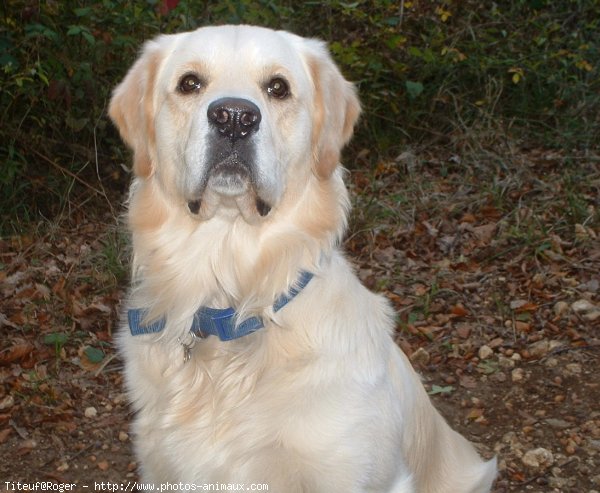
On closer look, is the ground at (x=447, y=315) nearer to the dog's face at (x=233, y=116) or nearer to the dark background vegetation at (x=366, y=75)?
the dark background vegetation at (x=366, y=75)

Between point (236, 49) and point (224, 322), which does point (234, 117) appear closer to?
point (236, 49)

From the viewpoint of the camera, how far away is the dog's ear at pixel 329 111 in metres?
3.00

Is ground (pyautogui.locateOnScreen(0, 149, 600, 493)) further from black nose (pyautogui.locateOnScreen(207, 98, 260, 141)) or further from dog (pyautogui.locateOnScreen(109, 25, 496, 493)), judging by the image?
black nose (pyautogui.locateOnScreen(207, 98, 260, 141))

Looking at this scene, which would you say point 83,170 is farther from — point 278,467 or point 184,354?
point 278,467

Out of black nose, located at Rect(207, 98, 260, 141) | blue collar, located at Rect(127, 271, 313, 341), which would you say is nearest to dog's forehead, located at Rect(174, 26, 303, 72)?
black nose, located at Rect(207, 98, 260, 141)

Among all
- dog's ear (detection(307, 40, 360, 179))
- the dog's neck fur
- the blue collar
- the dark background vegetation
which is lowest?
the dark background vegetation

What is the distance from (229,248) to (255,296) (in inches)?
8.0

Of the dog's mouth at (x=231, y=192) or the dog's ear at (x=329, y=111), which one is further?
the dog's ear at (x=329, y=111)

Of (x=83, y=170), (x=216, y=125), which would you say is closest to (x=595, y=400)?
(x=216, y=125)

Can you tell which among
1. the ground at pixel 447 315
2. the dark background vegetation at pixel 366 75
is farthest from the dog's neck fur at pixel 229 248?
the dark background vegetation at pixel 366 75

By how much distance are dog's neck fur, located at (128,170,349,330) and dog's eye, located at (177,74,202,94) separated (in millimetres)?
342

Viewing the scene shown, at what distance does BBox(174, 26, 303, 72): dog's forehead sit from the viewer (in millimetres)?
2883

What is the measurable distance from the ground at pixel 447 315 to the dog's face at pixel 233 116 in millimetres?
1645

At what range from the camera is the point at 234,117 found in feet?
8.71
